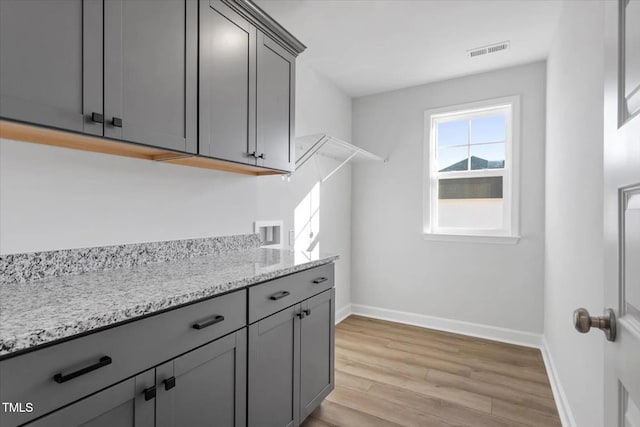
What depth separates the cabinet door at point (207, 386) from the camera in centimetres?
103

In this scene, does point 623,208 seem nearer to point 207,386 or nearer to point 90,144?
point 207,386

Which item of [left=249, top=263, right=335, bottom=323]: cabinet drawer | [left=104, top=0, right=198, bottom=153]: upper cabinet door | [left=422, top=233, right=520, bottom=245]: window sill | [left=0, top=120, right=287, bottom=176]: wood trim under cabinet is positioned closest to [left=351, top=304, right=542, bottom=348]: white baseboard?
[left=422, top=233, right=520, bottom=245]: window sill

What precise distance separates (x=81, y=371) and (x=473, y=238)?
315 centimetres

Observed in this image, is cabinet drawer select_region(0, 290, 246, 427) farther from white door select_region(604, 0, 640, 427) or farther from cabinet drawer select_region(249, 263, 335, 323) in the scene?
white door select_region(604, 0, 640, 427)

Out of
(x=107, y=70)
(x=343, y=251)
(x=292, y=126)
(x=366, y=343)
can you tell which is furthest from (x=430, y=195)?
(x=107, y=70)

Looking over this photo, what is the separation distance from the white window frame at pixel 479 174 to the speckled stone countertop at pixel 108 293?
2036mm

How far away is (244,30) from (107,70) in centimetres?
85

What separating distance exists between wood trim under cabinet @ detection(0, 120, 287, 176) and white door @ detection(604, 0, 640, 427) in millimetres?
1506

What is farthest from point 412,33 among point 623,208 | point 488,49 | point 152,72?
point 623,208

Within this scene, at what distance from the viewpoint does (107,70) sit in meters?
1.18

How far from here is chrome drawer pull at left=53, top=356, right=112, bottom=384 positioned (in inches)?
30.3

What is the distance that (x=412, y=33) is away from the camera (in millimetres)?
2436

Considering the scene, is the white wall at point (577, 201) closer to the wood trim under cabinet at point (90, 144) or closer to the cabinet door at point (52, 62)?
the wood trim under cabinet at point (90, 144)

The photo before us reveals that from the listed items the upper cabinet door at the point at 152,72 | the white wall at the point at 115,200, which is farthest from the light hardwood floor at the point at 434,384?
the upper cabinet door at the point at 152,72
